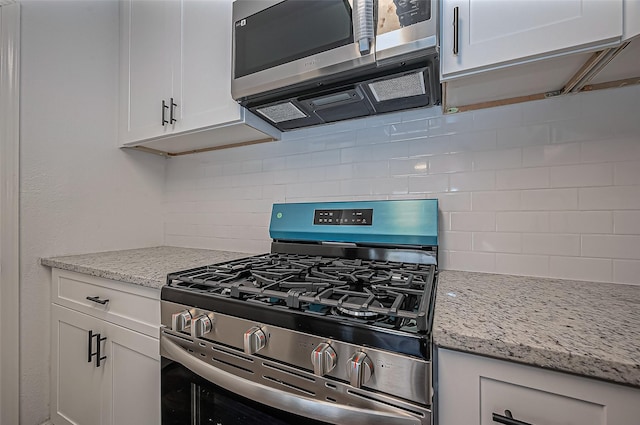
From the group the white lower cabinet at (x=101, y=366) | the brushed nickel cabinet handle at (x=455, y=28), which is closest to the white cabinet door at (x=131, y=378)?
the white lower cabinet at (x=101, y=366)

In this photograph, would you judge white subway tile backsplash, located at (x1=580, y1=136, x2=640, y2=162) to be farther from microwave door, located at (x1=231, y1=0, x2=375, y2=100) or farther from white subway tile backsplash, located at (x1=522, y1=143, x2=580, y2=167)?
microwave door, located at (x1=231, y1=0, x2=375, y2=100)

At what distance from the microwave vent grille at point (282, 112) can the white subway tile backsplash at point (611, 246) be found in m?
1.20

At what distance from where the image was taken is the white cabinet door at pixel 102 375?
104 centimetres

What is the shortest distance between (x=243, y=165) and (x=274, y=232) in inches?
20.4

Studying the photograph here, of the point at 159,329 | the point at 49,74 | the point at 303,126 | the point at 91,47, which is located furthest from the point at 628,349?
the point at 91,47

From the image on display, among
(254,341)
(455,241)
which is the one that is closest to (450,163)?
(455,241)

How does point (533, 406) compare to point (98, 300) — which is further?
point (98, 300)

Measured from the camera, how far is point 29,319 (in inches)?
53.9

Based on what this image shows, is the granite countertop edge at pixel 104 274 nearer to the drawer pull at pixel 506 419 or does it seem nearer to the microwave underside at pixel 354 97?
the microwave underside at pixel 354 97

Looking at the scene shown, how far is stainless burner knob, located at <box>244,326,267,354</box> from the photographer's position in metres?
0.69

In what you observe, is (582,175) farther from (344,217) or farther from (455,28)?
(344,217)

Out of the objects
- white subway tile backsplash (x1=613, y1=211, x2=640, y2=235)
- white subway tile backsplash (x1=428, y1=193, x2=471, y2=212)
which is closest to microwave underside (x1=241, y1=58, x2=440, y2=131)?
white subway tile backsplash (x1=428, y1=193, x2=471, y2=212)

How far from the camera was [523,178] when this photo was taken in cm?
106

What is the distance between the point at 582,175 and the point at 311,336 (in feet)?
3.58
